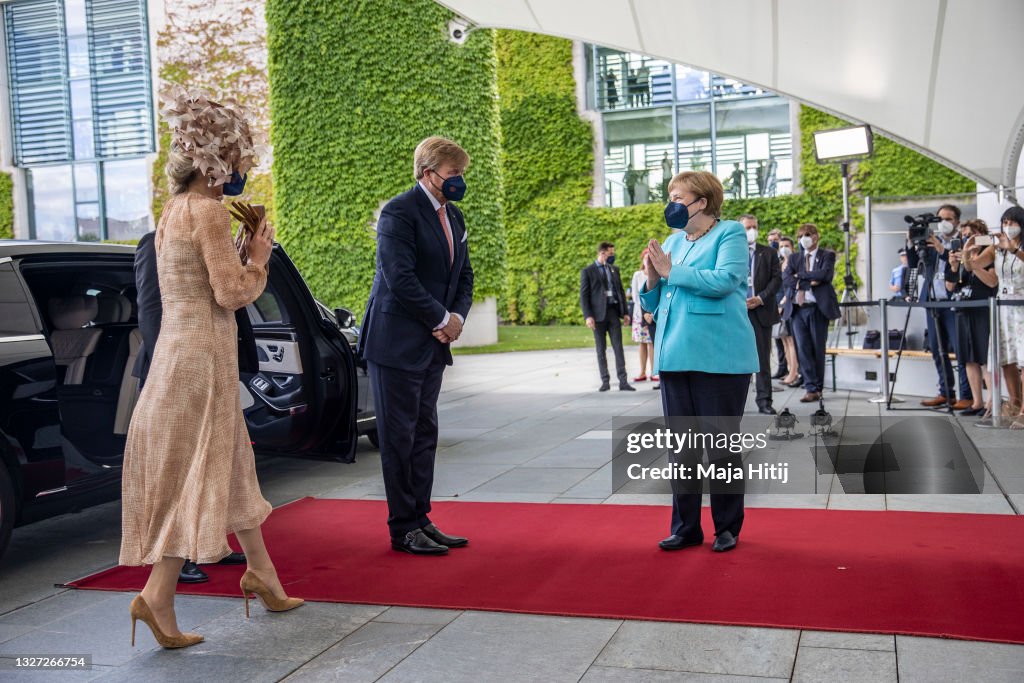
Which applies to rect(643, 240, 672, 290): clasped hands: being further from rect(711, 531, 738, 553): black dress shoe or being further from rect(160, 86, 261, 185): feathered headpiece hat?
rect(160, 86, 261, 185): feathered headpiece hat

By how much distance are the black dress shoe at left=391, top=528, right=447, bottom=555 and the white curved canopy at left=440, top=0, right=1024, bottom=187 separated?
19.4 ft

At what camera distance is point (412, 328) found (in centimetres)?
464

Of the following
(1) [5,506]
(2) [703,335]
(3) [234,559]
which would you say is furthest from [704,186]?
(1) [5,506]

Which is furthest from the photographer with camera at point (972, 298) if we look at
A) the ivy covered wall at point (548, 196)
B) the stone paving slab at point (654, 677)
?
the ivy covered wall at point (548, 196)

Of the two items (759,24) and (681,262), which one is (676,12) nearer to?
(759,24)

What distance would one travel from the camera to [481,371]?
599 inches

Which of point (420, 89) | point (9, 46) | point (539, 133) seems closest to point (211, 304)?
point (420, 89)

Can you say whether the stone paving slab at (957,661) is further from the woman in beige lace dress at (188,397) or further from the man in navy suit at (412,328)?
the woman in beige lace dress at (188,397)

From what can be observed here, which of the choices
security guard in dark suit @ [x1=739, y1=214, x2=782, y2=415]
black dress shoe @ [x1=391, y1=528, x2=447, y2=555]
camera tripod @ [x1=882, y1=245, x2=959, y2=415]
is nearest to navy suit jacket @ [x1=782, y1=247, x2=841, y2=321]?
camera tripod @ [x1=882, y1=245, x2=959, y2=415]

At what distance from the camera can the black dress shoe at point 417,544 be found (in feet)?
15.2

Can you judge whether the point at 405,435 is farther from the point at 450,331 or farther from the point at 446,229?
the point at 446,229

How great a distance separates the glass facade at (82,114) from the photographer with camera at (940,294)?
18.4 meters

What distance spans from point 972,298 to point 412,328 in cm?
620

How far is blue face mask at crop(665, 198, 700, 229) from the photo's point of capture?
4.56 metres
